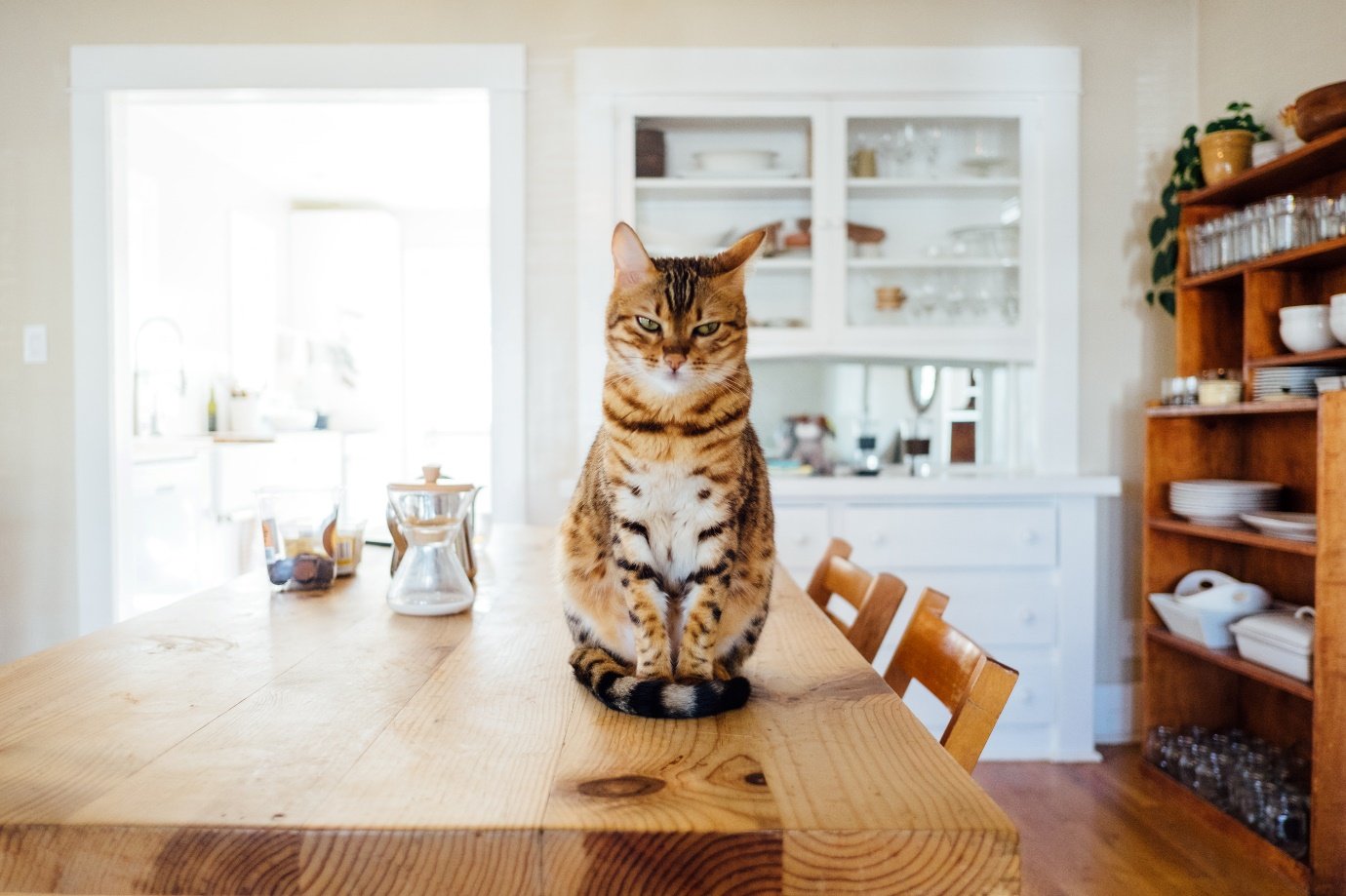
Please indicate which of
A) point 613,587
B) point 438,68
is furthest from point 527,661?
point 438,68

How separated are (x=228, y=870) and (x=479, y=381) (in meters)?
6.64

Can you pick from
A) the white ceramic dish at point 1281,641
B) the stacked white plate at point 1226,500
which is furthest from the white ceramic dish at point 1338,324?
the white ceramic dish at point 1281,641

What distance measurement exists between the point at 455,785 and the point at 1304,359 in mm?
2345

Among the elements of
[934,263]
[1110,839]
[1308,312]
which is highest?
[934,263]

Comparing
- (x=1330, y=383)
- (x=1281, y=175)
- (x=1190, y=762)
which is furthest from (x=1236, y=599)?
(x=1281, y=175)

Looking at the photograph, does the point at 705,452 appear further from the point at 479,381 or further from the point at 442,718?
the point at 479,381

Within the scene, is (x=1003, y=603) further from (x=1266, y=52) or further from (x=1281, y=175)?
(x=1266, y=52)

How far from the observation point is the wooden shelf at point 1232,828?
2.02 meters

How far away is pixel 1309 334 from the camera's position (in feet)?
7.20

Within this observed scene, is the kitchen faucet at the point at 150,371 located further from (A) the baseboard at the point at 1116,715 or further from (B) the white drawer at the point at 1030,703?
(A) the baseboard at the point at 1116,715

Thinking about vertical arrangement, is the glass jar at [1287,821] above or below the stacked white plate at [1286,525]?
below

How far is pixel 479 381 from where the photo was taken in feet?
23.1

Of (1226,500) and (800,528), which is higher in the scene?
(1226,500)

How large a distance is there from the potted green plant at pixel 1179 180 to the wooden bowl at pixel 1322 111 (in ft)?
1.25
